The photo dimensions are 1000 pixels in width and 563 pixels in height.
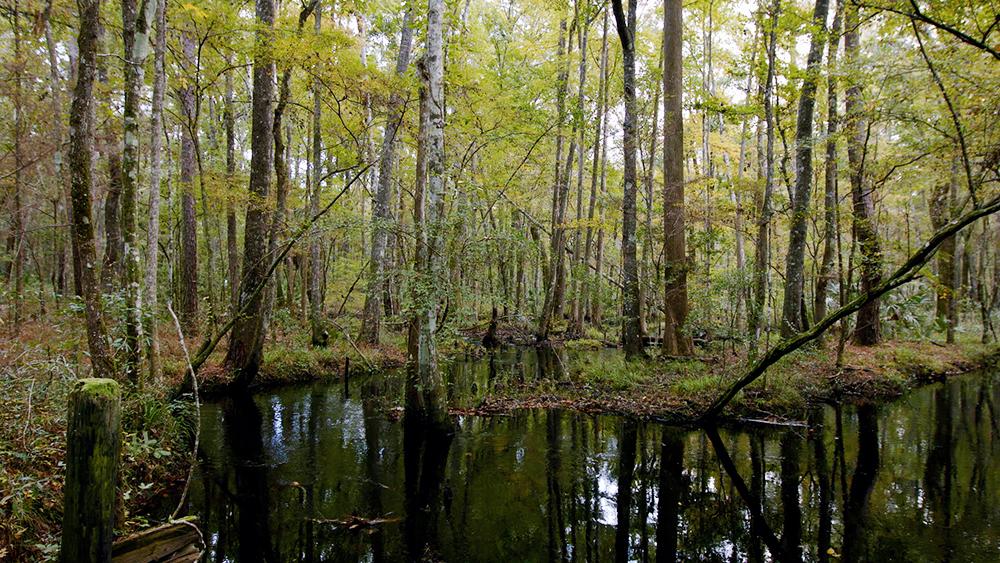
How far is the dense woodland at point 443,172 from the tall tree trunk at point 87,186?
0.10 feet

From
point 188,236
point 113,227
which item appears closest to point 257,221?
point 113,227

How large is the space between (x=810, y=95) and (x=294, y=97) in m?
17.8

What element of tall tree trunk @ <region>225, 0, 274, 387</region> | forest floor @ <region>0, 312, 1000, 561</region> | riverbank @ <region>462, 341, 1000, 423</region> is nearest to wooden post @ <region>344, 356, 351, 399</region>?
forest floor @ <region>0, 312, 1000, 561</region>

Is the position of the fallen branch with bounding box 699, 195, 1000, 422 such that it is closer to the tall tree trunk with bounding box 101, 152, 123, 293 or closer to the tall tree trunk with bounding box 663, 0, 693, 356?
the tall tree trunk with bounding box 663, 0, 693, 356

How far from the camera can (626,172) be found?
505 inches

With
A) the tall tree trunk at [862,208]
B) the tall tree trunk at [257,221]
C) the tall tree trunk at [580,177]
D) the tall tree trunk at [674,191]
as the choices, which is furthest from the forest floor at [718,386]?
the tall tree trunk at [257,221]

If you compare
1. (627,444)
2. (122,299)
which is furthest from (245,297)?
(627,444)

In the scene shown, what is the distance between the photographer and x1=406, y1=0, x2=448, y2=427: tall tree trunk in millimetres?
7508

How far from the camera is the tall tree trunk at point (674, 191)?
1238 cm

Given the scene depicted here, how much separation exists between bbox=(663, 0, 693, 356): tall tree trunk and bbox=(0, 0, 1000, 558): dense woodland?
59 mm

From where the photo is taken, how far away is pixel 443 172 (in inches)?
308

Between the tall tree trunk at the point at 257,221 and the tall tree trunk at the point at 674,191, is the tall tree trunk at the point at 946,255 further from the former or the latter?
the tall tree trunk at the point at 257,221

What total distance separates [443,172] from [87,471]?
588 centimetres

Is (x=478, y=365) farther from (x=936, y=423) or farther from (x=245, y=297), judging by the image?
(x=936, y=423)
